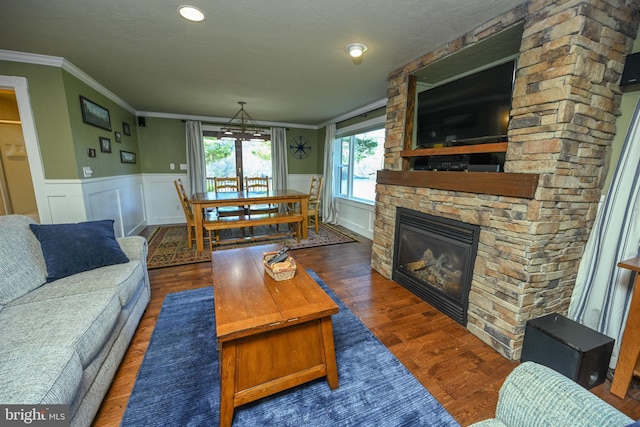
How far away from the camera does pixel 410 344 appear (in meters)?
1.85

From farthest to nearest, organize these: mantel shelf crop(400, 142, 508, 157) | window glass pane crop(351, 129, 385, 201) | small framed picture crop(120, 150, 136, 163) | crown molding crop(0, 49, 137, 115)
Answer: window glass pane crop(351, 129, 385, 201)
small framed picture crop(120, 150, 136, 163)
crown molding crop(0, 49, 137, 115)
mantel shelf crop(400, 142, 508, 157)

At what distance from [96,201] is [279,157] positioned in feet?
11.7

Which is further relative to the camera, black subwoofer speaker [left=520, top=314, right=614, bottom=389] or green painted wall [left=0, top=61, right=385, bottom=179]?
green painted wall [left=0, top=61, right=385, bottom=179]

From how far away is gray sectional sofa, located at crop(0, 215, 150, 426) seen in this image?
99cm

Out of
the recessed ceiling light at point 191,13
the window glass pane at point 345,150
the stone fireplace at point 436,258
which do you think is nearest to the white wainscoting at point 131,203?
the window glass pane at point 345,150

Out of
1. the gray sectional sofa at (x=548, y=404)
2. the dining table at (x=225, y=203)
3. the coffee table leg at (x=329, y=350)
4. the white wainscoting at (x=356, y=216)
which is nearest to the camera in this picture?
the gray sectional sofa at (x=548, y=404)

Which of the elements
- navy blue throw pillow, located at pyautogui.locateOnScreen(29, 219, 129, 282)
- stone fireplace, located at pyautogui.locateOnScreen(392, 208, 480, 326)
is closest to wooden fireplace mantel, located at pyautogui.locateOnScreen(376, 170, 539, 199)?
stone fireplace, located at pyautogui.locateOnScreen(392, 208, 480, 326)

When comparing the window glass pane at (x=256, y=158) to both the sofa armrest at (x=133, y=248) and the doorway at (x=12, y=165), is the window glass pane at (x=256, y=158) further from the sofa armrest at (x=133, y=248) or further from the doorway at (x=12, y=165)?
the sofa armrest at (x=133, y=248)

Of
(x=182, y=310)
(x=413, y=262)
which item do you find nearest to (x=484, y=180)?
(x=413, y=262)

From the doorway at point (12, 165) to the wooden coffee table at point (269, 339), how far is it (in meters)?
4.66

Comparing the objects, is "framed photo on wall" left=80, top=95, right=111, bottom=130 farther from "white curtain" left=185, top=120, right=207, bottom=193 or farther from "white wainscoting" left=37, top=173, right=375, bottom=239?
"white curtain" left=185, top=120, right=207, bottom=193

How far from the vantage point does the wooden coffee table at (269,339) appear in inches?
47.5

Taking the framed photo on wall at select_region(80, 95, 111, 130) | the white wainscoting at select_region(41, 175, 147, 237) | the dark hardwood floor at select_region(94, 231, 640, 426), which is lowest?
the dark hardwood floor at select_region(94, 231, 640, 426)

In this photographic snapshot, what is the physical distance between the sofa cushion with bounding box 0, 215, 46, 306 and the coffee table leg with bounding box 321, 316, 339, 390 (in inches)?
71.1
